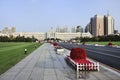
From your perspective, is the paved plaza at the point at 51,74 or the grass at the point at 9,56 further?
the grass at the point at 9,56

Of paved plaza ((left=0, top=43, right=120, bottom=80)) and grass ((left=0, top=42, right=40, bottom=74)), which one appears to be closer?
paved plaza ((left=0, top=43, right=120, bottom=80))

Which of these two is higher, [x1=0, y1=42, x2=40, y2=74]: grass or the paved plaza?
the paved plaza

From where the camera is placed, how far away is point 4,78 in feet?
45.2

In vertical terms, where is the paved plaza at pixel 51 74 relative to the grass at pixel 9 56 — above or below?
above

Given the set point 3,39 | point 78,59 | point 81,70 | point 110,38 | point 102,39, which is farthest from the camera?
point 3,39

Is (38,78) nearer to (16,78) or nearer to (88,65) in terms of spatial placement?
(16,78)

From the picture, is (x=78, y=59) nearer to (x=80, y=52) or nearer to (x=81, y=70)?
(x=80, y=52)

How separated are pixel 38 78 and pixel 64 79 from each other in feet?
4.33

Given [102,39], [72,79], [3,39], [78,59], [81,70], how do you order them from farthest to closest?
[3,39], [102,39], [78,59], [81,70], [72,79]

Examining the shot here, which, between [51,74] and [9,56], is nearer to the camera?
[51,74]

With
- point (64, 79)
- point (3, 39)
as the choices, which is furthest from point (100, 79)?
point (3, 39)

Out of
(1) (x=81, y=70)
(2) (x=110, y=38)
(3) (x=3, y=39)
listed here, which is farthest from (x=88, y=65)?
(3) (x=3, y=39)

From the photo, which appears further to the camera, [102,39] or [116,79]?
[102,39]

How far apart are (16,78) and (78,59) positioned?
7.18m
